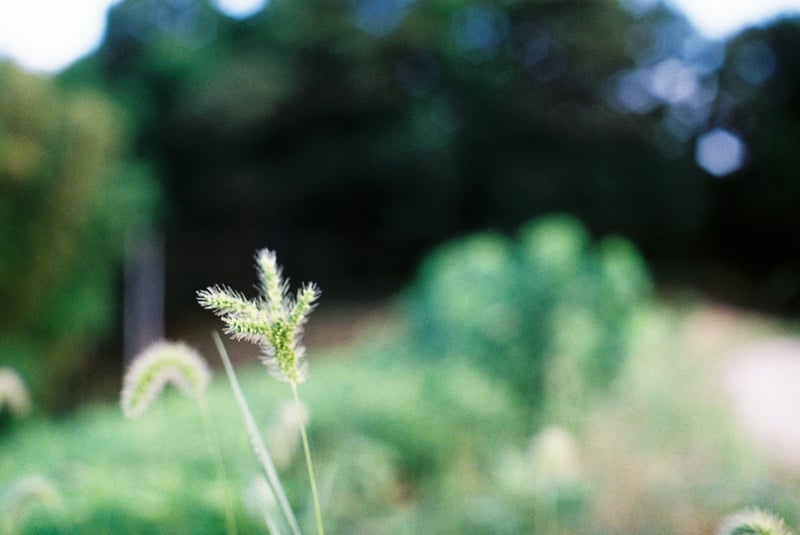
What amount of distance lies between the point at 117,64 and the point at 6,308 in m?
8.58

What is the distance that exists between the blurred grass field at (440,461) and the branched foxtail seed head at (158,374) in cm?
24

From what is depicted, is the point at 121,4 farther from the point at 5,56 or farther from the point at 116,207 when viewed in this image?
the point at 5,56

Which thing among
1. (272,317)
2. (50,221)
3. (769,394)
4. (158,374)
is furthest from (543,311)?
(50,221)

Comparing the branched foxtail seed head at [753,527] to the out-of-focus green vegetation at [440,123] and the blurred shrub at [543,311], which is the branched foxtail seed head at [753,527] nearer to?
the blurred shrub at [543,311]

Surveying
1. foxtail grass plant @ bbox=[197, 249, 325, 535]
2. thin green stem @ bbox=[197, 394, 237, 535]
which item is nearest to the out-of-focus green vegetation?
thin green stem @ bbox=[197, 394, 237, 535]

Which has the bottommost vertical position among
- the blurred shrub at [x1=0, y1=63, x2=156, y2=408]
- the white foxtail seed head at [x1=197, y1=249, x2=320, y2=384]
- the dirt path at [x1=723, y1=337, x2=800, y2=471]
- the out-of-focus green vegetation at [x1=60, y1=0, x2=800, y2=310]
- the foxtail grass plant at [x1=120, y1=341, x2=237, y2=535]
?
the white foxtail seed head at [x1=197, y1=249, x2=320, y2=384]

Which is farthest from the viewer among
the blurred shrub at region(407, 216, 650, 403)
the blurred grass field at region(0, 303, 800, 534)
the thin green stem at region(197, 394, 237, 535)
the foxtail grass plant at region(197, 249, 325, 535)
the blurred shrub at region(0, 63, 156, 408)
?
the blurred shrub at region(0, 63, 156, 408)

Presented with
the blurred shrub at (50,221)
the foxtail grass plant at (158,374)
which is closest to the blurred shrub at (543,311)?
the foxtail grass plant at (158,374)

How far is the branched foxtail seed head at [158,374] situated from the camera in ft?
3.80

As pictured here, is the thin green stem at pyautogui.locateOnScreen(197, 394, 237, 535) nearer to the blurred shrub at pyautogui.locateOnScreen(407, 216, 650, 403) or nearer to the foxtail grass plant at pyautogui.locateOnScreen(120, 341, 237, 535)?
the foxtail grass plant at pyautogui.locateOnScreen(120, 341, 237, 535)

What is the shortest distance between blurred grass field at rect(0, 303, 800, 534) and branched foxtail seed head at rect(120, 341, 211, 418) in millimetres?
237

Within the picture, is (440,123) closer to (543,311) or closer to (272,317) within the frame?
(543,311)

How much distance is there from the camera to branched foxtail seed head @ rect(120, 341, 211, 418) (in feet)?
3.80

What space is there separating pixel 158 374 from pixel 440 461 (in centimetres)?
221
